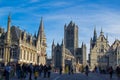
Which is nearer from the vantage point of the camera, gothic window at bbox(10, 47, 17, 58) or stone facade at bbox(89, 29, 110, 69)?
gothic window at bbox(10, 47, 17, 58)

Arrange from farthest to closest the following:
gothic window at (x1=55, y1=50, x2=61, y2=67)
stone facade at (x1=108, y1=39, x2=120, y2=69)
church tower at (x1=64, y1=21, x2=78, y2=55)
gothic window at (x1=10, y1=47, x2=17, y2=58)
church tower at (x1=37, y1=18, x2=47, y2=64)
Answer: church tower at (x1=64, y1=21, x2=78, y2=55)
gothic window at (x1=55, y1=50, x2=61, y2=67)
stone facade at (x1=108, y1=39, x2=120, y2=69)
church tower at (x1=37, y1=18, x2=47, y2=64)
gothic window at (x1=10, y1=47, x2=17, y2=58)

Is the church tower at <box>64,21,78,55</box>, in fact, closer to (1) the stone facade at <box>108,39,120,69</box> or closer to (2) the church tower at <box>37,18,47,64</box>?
(1) the stone facade at <box>108,39,120,69</box>

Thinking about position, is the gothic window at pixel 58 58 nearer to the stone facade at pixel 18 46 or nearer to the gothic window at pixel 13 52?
the stone facade at pixel 18 46

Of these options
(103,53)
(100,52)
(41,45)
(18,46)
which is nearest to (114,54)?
(103,53)

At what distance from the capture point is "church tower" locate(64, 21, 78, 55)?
152 m

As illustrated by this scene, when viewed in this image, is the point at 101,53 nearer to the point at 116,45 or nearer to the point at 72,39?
the point at 116,45

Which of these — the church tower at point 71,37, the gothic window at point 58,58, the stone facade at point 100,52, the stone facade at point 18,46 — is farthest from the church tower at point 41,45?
the church tower at point 71,37

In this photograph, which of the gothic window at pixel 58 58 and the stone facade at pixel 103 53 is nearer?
the stone facade at pixel 103 53

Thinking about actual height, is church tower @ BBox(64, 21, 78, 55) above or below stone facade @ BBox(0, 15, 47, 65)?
above

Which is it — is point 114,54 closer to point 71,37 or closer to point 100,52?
point 100,52

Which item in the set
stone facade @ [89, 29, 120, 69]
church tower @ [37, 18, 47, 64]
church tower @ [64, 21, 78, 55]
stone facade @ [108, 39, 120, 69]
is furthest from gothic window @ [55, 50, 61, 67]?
church tower @ [37, 18, 47, 64]

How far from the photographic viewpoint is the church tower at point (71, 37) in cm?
15238

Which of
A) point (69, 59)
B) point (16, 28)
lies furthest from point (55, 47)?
point (16, 28)

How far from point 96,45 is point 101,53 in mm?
3755
